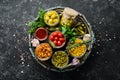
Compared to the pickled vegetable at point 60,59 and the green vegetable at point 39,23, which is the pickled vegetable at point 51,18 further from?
the pickled vegetable at point 60,59

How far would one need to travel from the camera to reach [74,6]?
5.36 metres

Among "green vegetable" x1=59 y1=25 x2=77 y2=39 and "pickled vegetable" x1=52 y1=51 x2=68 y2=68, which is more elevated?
"green vegetable" x1=59 y1=25 x2=77 y2=39

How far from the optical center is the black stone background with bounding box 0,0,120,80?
5.25 meters

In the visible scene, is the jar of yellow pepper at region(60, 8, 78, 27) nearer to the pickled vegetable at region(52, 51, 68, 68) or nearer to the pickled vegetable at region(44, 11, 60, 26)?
the pickled vegetable at region(44, 11, 60, 26)

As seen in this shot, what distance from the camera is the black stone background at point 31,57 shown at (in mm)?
5250

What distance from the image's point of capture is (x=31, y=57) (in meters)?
5.32

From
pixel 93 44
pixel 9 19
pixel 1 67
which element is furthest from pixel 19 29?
pixel 93 44

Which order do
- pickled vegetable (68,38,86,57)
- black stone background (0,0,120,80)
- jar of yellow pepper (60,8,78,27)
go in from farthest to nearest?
black stone background (0,0,120,80) → pickled vegetable (68,38,86,57) → jar of yellow pepper (60,8,78,27)

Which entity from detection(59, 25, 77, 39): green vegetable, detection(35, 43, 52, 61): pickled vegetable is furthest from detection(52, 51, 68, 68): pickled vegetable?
detection(59, 25, 77, 39): green vegetable

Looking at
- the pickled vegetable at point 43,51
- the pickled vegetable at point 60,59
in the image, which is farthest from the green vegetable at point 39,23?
the pickled vegetable at point 60,59

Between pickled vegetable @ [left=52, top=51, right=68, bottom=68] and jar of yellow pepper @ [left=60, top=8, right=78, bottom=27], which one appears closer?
jar of yellow pepper @ [left=60, top=8, right=78, bottom=27]

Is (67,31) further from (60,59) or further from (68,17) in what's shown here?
(60,59)

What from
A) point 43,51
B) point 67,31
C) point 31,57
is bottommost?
point 31,57

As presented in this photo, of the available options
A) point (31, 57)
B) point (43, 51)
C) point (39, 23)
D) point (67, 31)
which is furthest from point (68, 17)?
point (31, 57)
